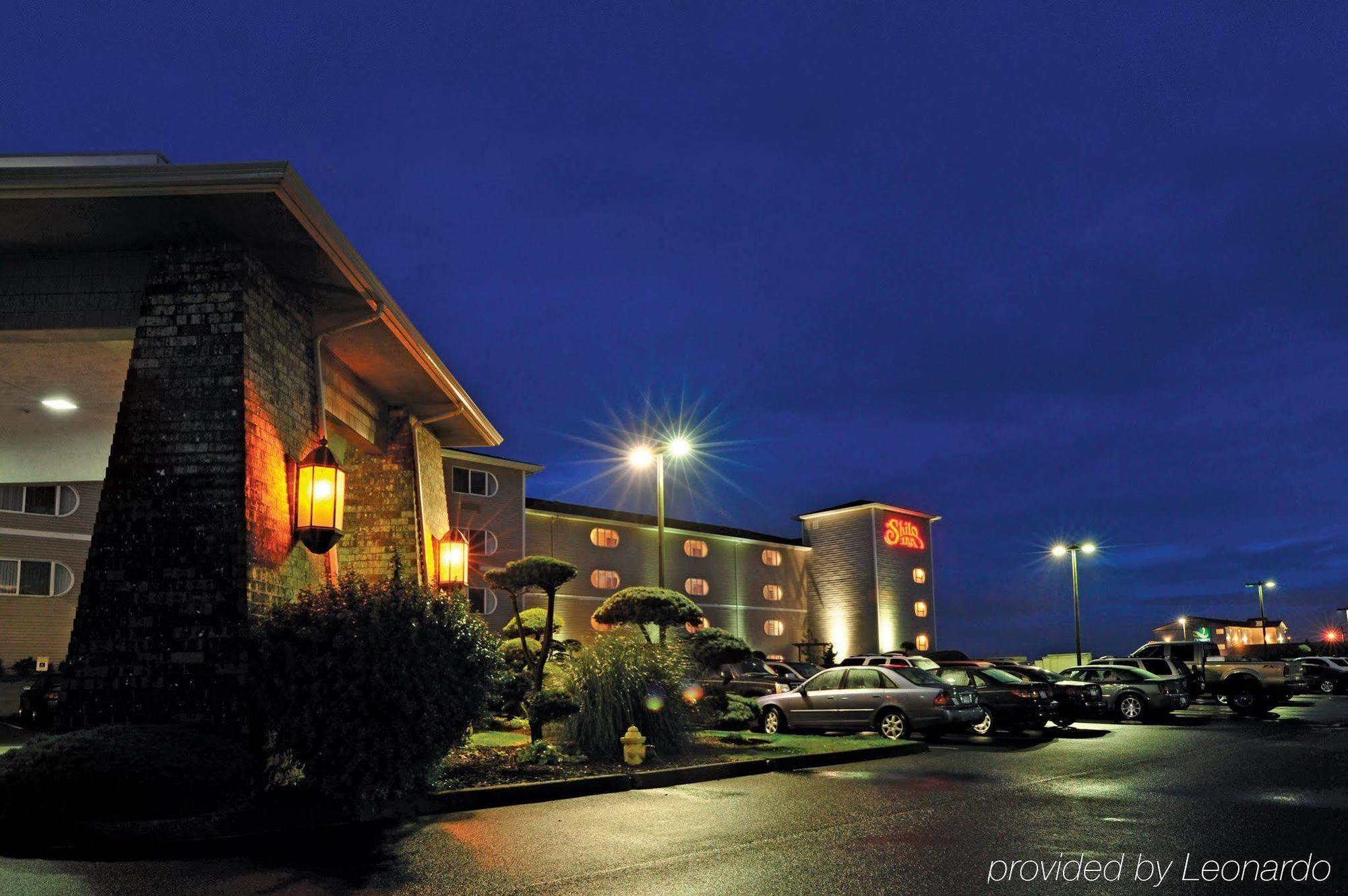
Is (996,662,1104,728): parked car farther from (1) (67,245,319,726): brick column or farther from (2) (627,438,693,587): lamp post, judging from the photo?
(1) (67,245,319,726): brick column

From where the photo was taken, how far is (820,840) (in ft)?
28.8

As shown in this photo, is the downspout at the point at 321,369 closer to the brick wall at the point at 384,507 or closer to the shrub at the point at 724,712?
the brick wall at the point at 384,507

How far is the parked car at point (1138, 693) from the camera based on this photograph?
2573cm

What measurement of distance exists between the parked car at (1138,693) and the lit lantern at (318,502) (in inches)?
816

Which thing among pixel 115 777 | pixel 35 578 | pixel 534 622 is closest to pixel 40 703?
pixel 534 622

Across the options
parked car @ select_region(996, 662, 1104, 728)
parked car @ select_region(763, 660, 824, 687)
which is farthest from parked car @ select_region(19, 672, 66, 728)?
parked car @ select_region(996, 662, 1104, 728)

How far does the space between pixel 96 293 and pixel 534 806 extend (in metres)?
7.49

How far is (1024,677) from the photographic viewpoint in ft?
75.2

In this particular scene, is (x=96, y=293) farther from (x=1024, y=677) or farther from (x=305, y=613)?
(x=1024, y=677)

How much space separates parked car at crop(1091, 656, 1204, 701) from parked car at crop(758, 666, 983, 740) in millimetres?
9356

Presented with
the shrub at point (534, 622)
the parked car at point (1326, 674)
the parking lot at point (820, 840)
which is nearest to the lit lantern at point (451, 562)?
the shrub at point (534, 622)

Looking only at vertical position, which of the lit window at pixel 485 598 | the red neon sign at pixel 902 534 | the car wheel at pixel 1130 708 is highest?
the red neon sign at pixel 902 534

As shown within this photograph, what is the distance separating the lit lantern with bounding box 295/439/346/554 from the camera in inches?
476

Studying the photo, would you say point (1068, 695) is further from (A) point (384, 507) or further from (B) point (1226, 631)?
(B) point (1226, 631)
